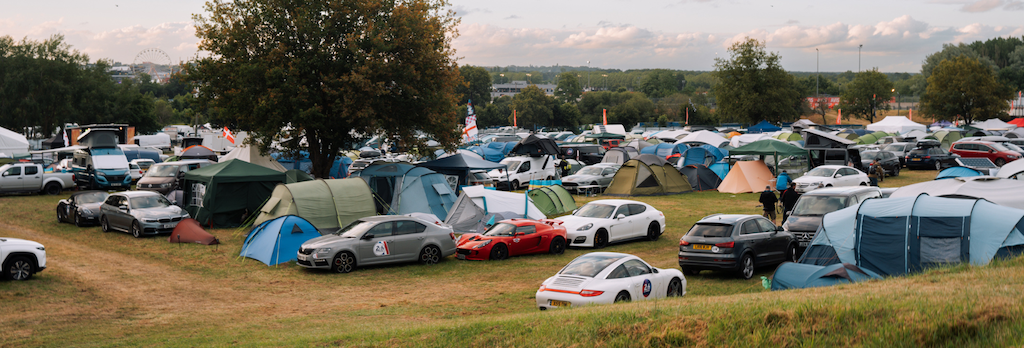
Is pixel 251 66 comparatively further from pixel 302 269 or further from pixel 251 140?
pixel 302 269

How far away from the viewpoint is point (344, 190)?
68.9 ft

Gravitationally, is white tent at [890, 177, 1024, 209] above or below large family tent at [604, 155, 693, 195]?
above

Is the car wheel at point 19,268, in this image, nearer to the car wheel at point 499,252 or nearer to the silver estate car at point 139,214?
the silver estate car at point 139,214

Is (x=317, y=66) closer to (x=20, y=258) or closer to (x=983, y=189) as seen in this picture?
(x=20, y=258)

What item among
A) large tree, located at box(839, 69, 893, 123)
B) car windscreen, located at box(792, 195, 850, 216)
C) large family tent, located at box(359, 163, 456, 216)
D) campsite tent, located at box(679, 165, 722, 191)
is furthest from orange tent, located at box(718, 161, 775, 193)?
large tree, located at box(839, 69, 893, 123)

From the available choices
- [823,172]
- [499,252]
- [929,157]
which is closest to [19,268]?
[499,252]

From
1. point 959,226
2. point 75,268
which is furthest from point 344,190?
point 959,226

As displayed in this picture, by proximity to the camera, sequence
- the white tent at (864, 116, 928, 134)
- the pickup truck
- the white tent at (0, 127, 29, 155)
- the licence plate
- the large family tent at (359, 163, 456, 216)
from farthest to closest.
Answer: the white tent at (864, 116, 928, 134), the white tent at (0, 127, 29, 155), the pickup truck, the large family tent at (359, 163, 456, 216), the licence plate

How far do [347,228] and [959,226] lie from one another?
12956mm

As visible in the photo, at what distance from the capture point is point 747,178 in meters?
32.2

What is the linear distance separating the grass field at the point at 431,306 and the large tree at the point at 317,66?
6095mm

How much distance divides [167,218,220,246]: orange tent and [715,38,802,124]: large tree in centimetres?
6147

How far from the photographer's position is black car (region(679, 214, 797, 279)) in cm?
1446

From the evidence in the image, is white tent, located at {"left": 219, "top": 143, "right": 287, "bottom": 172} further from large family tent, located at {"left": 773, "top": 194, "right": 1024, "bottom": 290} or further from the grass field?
large family tent, located at {"left": 773, "top": 194, "right": 1024, "bottom": 290}
